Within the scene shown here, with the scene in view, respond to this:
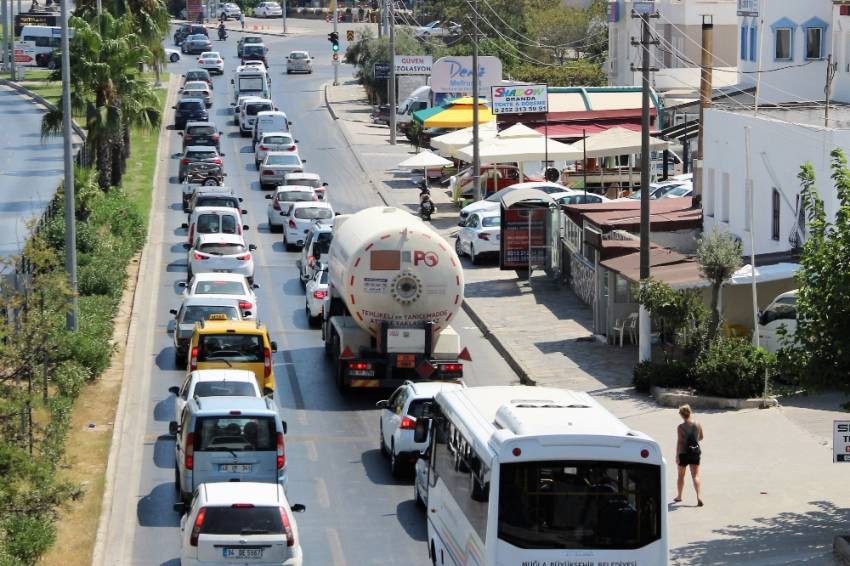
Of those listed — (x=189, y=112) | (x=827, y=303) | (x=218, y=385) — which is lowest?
(x=218, y=385)

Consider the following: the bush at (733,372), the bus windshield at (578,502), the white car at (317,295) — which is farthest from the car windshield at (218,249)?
the bus windshield at (578,502)

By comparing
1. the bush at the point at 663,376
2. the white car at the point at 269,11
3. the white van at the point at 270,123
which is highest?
the white car at the point at 269,11

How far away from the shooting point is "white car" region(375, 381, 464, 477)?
24.8m

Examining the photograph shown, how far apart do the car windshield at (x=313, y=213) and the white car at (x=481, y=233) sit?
437 centimetres

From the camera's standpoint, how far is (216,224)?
150ft

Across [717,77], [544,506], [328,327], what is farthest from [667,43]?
[544,506]

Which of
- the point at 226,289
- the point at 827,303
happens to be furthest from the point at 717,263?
the point at 226,289

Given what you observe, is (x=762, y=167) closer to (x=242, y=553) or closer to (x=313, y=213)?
(x=313, y=213)

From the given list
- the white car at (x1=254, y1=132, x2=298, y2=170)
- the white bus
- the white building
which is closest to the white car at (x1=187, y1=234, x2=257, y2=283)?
the white car at (x1=254, y1=132, x2=298, y2=170)

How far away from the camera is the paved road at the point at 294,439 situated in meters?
22.1

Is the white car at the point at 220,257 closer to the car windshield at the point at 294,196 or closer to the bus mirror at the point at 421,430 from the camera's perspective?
the car windshield at the point at 294,196

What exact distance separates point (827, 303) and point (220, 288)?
1847 cm

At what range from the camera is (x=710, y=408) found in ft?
98.1

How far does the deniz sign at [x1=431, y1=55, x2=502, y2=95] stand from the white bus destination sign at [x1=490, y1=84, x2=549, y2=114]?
763 centimetres
